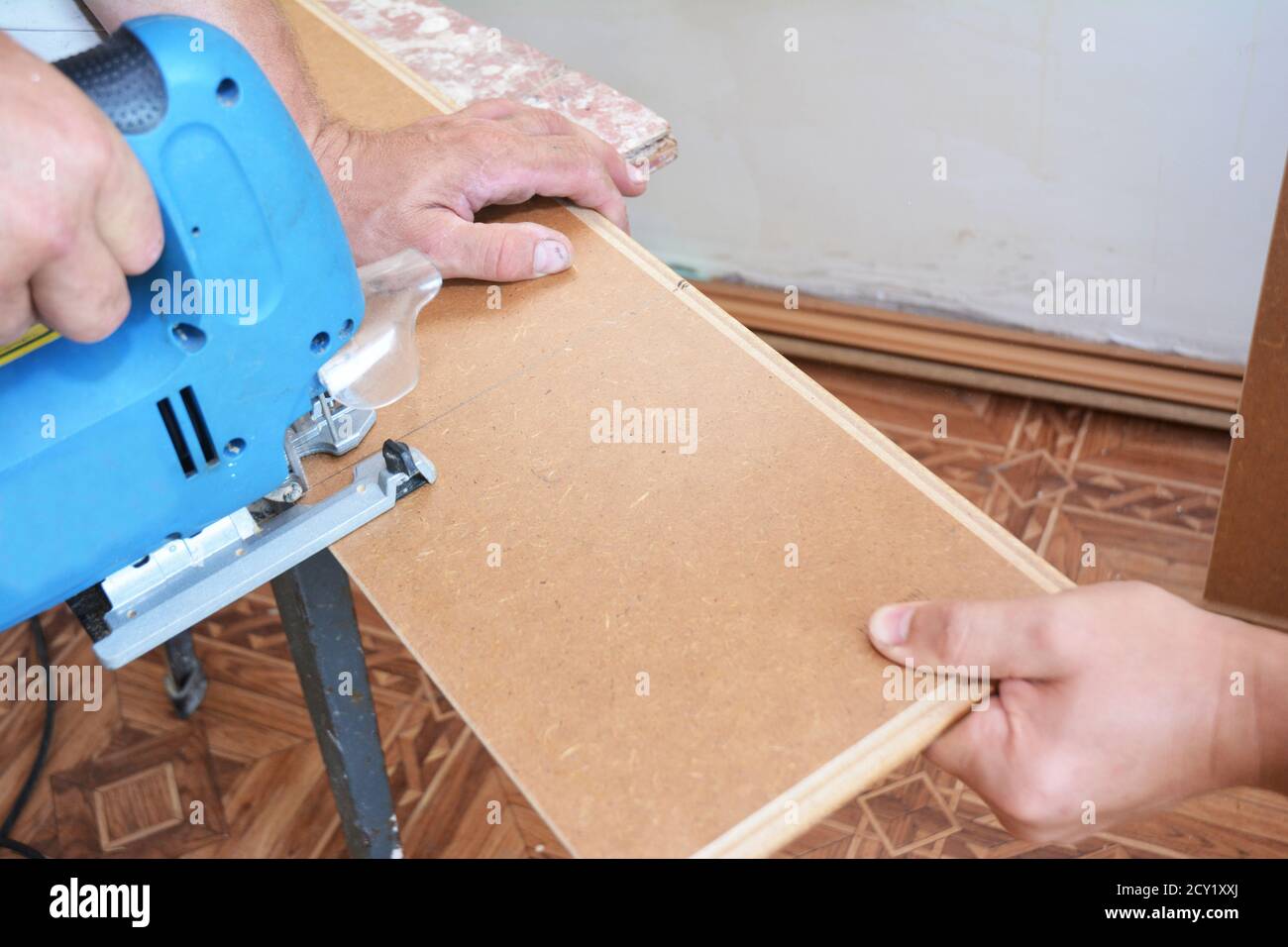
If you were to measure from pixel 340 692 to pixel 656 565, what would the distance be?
1.94 feet

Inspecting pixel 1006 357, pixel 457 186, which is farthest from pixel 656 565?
pixel 1006 357

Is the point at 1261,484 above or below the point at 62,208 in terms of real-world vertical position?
below

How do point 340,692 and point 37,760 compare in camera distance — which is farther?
point 37,760

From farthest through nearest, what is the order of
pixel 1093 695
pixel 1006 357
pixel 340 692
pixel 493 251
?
pixel 1006 357 < pixel 340 692 < pixel 493 251 < pixel 1093 695

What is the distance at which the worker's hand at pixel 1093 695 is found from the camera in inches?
35.0

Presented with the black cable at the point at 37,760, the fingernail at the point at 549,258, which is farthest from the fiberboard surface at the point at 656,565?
the black cable at the point at 37,760

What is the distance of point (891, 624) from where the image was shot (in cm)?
93

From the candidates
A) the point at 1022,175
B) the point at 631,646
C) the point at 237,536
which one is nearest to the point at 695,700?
the point at 631,646

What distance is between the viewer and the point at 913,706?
903mm

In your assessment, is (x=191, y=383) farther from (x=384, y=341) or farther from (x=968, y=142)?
(x=968, y=142)

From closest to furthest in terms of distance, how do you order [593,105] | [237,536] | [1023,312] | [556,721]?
[556,721]
[237,536]
[593,105]
[1023,312]

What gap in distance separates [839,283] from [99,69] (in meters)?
2.21

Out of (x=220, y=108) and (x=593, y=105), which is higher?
(x=220, y=108)

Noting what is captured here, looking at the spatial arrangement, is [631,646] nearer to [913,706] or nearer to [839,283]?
[913,706]
